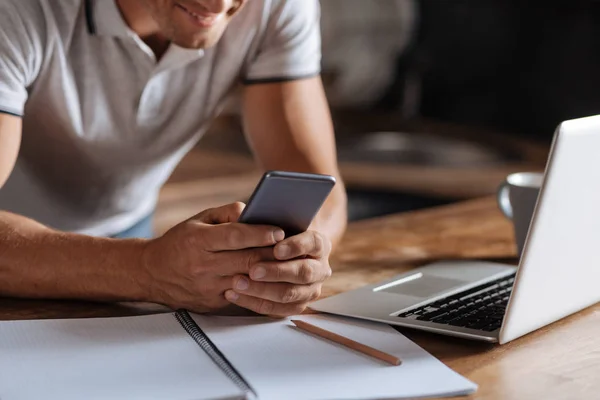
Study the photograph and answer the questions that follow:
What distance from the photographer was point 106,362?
2.92ft

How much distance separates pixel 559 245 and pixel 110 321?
0.50 metres

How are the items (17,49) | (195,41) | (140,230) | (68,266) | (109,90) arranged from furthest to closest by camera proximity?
(140,230) < (109,90) < (195,41) < (17,49) < (68,266)

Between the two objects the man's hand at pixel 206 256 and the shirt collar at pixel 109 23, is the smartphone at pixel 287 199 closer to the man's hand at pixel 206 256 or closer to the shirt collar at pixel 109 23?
the man's hand at pixel 206 256

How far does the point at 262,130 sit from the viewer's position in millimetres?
1574

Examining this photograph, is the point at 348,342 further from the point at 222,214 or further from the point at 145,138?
the point at 145,138

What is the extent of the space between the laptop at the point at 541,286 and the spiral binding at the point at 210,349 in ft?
0.52

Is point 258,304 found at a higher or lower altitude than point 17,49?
lower

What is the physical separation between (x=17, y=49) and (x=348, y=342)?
25.2 inches

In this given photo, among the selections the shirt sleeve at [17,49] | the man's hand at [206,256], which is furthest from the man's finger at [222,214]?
the shirt sleeve at [17,49]

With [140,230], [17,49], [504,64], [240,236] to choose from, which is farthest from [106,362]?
[504,64]

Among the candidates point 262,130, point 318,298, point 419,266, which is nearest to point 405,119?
point 262,130

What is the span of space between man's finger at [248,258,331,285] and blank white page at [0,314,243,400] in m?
0.11

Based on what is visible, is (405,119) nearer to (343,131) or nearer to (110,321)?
(343,131)

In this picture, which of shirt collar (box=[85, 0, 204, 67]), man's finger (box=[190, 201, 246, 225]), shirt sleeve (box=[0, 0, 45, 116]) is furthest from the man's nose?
man's finger (box=[190, 201, 246, 225])
